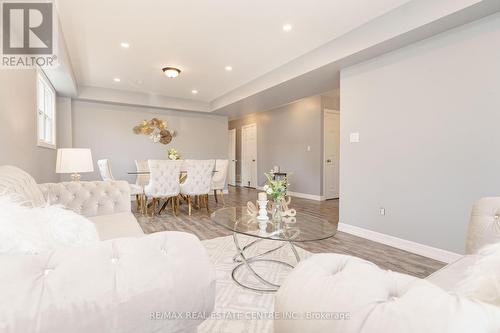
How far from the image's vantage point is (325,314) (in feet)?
1.74

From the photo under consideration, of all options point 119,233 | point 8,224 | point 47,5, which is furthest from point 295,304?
point 47,5

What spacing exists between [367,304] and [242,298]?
1.56 metres

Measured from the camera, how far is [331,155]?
6414mm

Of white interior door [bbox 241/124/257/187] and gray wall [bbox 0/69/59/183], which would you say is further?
white interior door [bbox 241/124/257/187]

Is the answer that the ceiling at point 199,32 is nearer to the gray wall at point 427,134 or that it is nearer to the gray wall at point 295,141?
the gray wall at point 427,134

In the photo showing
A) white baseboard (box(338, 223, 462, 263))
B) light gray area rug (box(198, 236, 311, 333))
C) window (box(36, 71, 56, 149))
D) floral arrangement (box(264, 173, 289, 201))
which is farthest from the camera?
window (box(36, 71, 56, 149))

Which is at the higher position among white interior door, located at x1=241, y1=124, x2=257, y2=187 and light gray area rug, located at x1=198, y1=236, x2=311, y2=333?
white interior door, located at x1=241, y1=124, x2=257, y2=187

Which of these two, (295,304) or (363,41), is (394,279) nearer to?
(295,304)

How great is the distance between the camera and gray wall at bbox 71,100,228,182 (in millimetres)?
5801

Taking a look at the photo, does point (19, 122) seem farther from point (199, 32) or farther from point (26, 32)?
point (199, 32)

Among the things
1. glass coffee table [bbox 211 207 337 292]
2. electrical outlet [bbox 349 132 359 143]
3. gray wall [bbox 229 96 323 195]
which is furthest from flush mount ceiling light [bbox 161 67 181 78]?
gray wall [bbox 229 96 323 195]

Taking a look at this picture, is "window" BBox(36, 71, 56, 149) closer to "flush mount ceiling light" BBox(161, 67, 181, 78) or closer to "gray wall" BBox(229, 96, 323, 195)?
"flush mount ceiling light" BBox(161, 67, 181, 78)

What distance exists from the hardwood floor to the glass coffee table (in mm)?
750

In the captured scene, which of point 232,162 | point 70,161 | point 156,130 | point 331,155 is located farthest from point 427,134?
point 232,162
